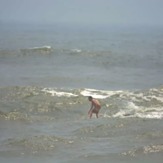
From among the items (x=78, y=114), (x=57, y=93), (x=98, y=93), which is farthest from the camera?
(x=98, y=93)

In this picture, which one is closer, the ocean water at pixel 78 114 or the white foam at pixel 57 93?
the ocean water at pixel 78 114

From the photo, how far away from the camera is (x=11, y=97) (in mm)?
24562

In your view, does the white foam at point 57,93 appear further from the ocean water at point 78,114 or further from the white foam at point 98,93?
the white foam at point 98,93

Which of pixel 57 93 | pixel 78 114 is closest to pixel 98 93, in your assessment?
pixel 57 93

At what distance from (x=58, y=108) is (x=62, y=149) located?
6558 millimetres

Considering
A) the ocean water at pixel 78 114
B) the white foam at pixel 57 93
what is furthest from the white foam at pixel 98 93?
the white foam at pixel 57 93

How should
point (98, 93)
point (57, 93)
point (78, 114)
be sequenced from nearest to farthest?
point (78, 114) → point (57, 93) → point (98, 93)

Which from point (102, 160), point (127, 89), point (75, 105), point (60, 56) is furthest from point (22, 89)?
point (60, 56)

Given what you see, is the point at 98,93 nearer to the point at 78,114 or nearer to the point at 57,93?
the point at 57,93

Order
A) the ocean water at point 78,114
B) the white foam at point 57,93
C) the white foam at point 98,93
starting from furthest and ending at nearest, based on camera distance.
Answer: the white foam at point 98,93 → the white foam at point 57,93 → the ocean water at point 78,114

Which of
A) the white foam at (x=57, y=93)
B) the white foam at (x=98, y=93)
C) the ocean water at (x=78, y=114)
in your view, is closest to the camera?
the ocean water at (x=78, y=114)

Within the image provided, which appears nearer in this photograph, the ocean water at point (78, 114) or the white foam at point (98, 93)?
the ocean water at point (78, 114)

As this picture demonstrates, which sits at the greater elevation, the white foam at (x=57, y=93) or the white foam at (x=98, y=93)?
the white foam at (x=57, y=93)

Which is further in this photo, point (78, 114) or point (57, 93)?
point (57, 93)
